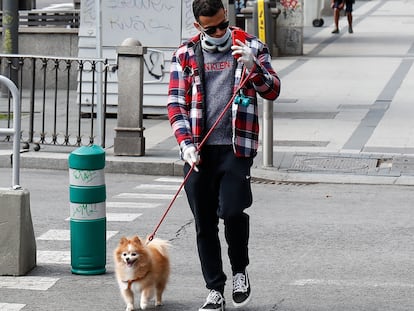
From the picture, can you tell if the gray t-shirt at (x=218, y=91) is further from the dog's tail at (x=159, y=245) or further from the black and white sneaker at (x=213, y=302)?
the black and white sneaker at (x=213, y=302)

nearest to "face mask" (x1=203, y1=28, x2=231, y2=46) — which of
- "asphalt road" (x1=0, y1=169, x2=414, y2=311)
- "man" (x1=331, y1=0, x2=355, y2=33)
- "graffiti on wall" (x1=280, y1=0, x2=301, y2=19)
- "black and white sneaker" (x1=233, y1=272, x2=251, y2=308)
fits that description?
"black and white sneaker" (x1=233, y1=272, x2=251, y2=308)

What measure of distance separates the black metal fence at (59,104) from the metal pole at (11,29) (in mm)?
250

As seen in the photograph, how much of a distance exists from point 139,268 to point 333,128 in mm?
10135

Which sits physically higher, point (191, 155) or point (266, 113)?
point (191, 155)

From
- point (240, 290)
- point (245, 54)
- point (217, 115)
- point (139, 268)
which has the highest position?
point (245, 54)

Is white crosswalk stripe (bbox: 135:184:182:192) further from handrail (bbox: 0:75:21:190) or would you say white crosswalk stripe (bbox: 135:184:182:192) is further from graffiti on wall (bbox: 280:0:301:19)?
graffiti on wall (bbox: 280:0:301:19)

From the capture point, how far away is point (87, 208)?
8094 mm

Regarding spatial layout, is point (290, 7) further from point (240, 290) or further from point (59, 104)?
point (240, 290)

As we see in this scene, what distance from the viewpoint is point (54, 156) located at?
14.5 metres

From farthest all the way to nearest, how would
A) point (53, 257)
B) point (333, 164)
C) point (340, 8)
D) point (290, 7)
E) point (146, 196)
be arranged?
1. point (340, 8)
2. point (290, 7)
3. point (333, 164)
4. point (146, 196)
5. point (53, 257)

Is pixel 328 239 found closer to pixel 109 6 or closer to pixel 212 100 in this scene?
pixel 212 100

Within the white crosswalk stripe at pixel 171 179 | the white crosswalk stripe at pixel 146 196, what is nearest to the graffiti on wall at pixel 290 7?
the white crosswalk stripe at pixel 171 179

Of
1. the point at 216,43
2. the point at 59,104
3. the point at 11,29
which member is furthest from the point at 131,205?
the point at 59,104

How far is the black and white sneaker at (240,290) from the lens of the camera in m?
7.16
